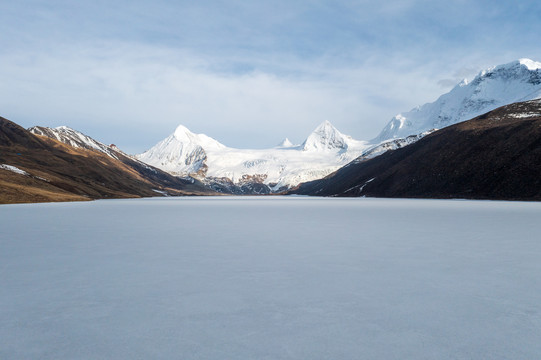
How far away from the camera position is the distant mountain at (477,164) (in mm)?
91250

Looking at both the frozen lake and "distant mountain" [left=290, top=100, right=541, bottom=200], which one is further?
"distant mountain" [left=290, top=100, right=541, bottom=200]

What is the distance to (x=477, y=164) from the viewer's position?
10912 centimetres

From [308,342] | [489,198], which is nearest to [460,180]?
[489,198]

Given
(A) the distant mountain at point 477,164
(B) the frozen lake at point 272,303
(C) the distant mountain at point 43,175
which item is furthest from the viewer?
(A) the distant mountain at point 477,164

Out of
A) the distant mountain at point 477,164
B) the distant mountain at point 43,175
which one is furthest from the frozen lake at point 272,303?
the distant mountain at point 477,164

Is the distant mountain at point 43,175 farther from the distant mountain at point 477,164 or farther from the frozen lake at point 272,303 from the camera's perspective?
the distant mountain at point 477,164

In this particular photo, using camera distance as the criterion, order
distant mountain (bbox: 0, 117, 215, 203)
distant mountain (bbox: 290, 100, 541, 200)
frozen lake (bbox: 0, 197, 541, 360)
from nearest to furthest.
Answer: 1. frozen lake (bbox: 0, 197, 541, 360)
2. distant mountain (bbox: 0, 117, 215, 203)
3. distant mountain (bbox: 290, 100, 541, 200)

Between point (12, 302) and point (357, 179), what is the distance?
7333 inches

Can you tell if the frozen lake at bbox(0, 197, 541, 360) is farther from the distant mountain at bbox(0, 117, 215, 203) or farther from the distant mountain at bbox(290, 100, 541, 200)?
the distant mountain at bbox(290, 100, 541, 200)

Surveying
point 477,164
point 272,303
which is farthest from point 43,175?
point 477,164

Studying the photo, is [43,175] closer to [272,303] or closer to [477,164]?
[272,303]

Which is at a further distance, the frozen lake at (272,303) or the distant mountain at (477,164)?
the distant mountain at (477,164)

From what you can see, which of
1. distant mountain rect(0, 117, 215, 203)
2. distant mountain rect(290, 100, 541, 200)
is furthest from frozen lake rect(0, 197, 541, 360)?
distant mountain rect(290, 100, 541, 200)

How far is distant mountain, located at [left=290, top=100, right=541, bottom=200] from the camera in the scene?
299ft
